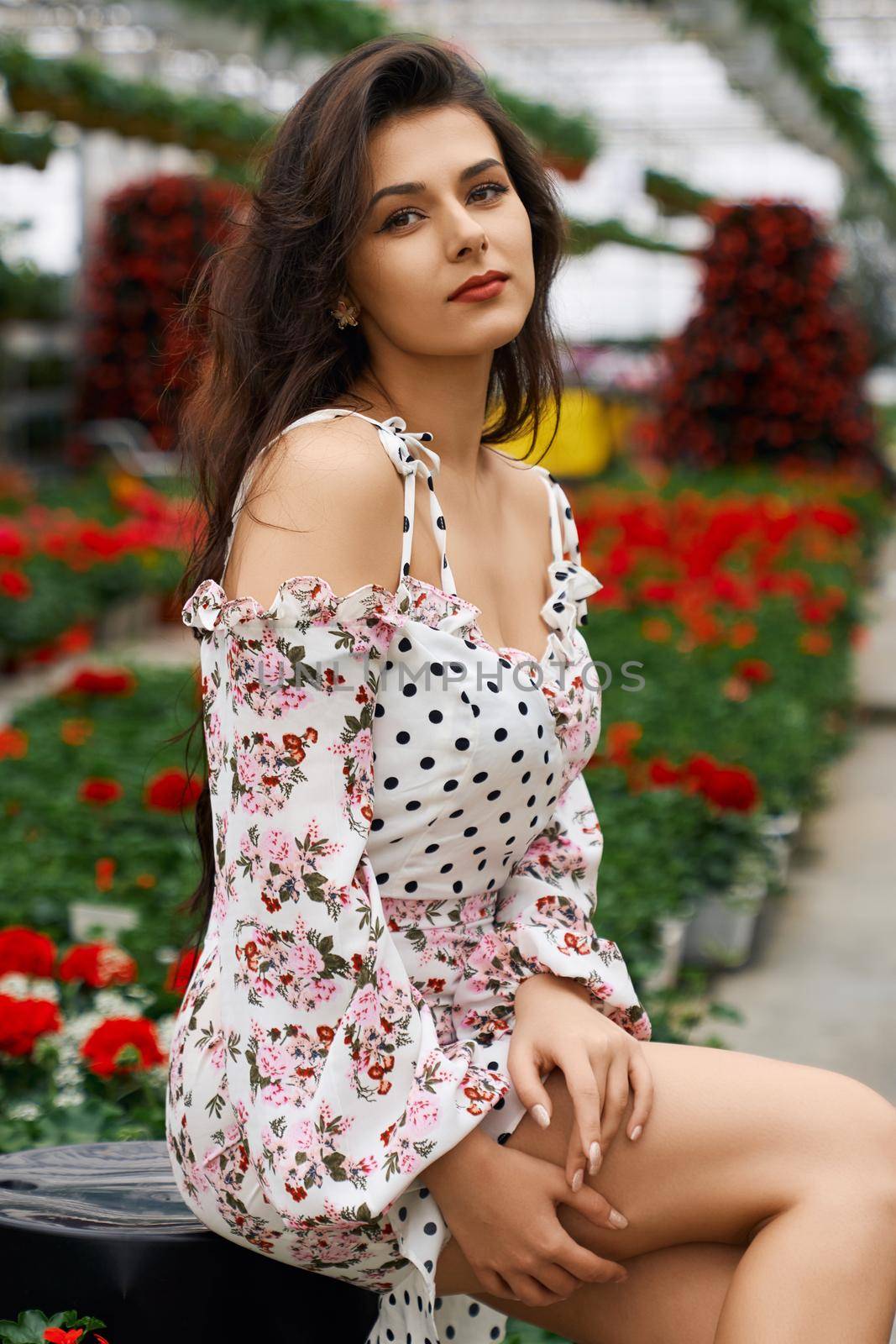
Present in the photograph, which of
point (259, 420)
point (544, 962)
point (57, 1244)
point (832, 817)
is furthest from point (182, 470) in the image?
point (832, 817)

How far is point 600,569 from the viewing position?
5.71 meters

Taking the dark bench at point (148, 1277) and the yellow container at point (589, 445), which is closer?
the dark bench at point (148, 1277)

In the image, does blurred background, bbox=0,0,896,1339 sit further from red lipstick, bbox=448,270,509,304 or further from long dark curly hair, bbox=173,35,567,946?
red lipstick, bbox=448,270,509,304

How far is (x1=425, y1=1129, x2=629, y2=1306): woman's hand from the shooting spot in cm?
122

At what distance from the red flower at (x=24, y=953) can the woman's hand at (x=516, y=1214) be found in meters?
1.21

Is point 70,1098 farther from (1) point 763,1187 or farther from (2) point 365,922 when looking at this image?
(1) point 763,1187

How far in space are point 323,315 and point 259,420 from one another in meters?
0.12

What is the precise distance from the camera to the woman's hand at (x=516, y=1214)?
1.22 meters

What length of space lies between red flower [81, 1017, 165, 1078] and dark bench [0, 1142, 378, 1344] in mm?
507

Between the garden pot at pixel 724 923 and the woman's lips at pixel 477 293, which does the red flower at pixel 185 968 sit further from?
the garden pot at pixel 724 923

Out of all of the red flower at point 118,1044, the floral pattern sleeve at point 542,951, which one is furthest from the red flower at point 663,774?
the floral pattern sleeve at point 542,951

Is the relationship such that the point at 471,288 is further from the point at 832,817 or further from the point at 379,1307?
the point at 832,817

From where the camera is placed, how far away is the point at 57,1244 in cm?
136

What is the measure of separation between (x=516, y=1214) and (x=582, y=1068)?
13 centimetres
